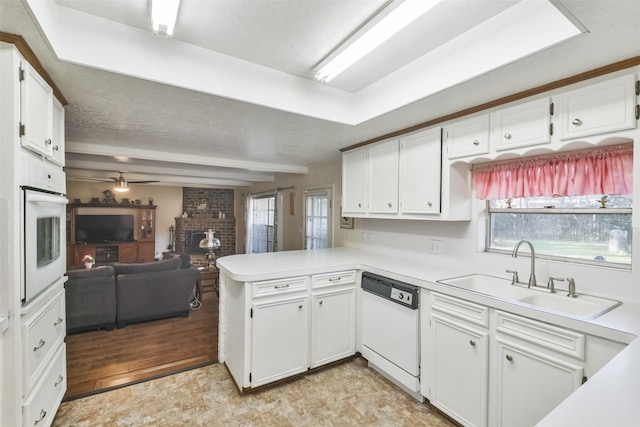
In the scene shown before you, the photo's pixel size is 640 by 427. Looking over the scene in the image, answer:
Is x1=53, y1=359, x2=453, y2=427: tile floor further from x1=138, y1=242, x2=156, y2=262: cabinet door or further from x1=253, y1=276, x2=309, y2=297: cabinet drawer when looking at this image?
x1=138, y1=242, x2=156, y2=262: cabinet door

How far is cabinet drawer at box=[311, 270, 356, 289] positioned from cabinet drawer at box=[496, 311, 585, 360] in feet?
4.09

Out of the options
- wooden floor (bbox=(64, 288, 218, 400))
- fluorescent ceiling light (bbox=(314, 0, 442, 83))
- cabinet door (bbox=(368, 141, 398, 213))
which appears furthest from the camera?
cabinet door (bbox=(368, 141, 398, 213))

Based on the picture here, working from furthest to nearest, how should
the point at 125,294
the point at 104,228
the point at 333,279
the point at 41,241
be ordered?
the point at 104,228, the point at 125,294, the point at 333,279, the point at 41,241

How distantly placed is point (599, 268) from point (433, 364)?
1.16 meters

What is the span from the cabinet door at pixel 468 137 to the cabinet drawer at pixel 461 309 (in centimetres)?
103

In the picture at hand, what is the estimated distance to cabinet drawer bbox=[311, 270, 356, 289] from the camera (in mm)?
2473

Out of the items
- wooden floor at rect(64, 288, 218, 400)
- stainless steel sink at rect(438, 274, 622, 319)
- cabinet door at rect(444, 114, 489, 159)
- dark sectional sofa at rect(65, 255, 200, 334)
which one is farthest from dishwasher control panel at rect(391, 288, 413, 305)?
dark sectional sofa at rect(65, 255, 200, 334)

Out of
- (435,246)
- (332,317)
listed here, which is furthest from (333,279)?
(435,246)

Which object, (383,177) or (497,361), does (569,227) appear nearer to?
(497,361)

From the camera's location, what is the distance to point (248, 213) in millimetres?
7648

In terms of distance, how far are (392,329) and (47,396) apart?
2.26 metres

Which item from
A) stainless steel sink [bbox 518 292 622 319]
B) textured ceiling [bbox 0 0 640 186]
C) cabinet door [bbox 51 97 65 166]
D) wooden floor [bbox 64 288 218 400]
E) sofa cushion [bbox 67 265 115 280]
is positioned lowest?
wooden floor [bbox 64 288 218 400]

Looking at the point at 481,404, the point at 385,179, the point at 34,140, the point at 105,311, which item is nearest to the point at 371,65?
the point at 385,179

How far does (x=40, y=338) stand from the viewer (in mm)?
1592
